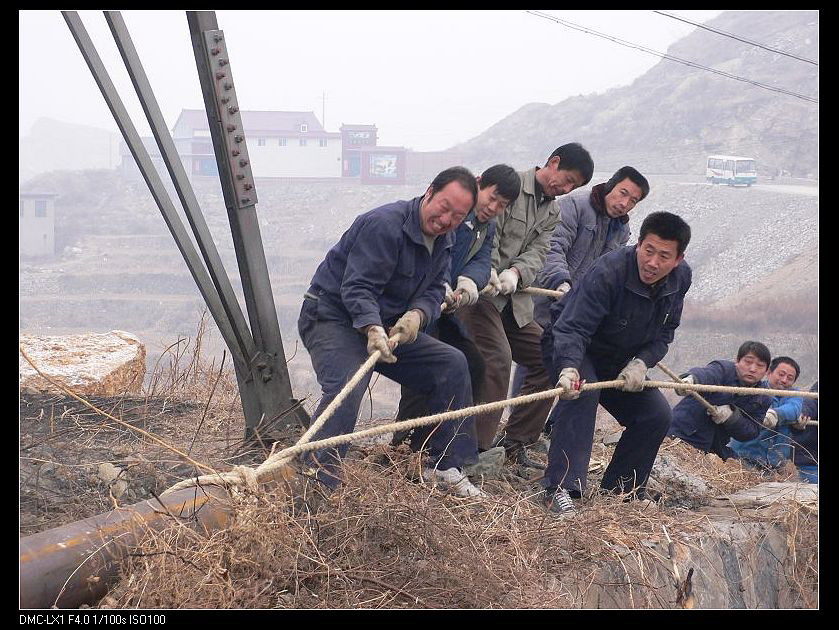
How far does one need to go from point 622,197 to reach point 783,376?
2839mm

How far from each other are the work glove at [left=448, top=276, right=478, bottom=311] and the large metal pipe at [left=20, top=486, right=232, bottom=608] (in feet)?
6.03

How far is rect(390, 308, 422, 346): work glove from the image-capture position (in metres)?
4.29

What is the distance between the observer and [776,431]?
7.25m

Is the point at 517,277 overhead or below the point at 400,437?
overhead

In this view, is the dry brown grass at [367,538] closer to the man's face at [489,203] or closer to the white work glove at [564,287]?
the white work glove at [564,287]

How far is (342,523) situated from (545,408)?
2328 millimetres

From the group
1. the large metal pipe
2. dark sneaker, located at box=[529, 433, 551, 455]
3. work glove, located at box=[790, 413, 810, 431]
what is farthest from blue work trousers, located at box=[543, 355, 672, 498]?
work glove, located at box=[790, 413, 810, 431]

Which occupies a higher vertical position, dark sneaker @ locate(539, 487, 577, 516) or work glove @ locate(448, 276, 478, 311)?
work glove @ locate(448, 276, 478, 311)

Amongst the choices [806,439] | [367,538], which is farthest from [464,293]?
[806,439]

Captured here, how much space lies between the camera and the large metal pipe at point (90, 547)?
3.04 m

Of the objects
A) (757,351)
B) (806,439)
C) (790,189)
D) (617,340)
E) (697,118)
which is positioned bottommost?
(806,439)

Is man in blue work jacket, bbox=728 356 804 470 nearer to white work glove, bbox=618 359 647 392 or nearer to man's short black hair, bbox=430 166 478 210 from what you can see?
white work glove, bbox=618 359 647 392

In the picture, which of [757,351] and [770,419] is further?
[770,419]

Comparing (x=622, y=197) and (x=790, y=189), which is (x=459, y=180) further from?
(x=790, y=189)
